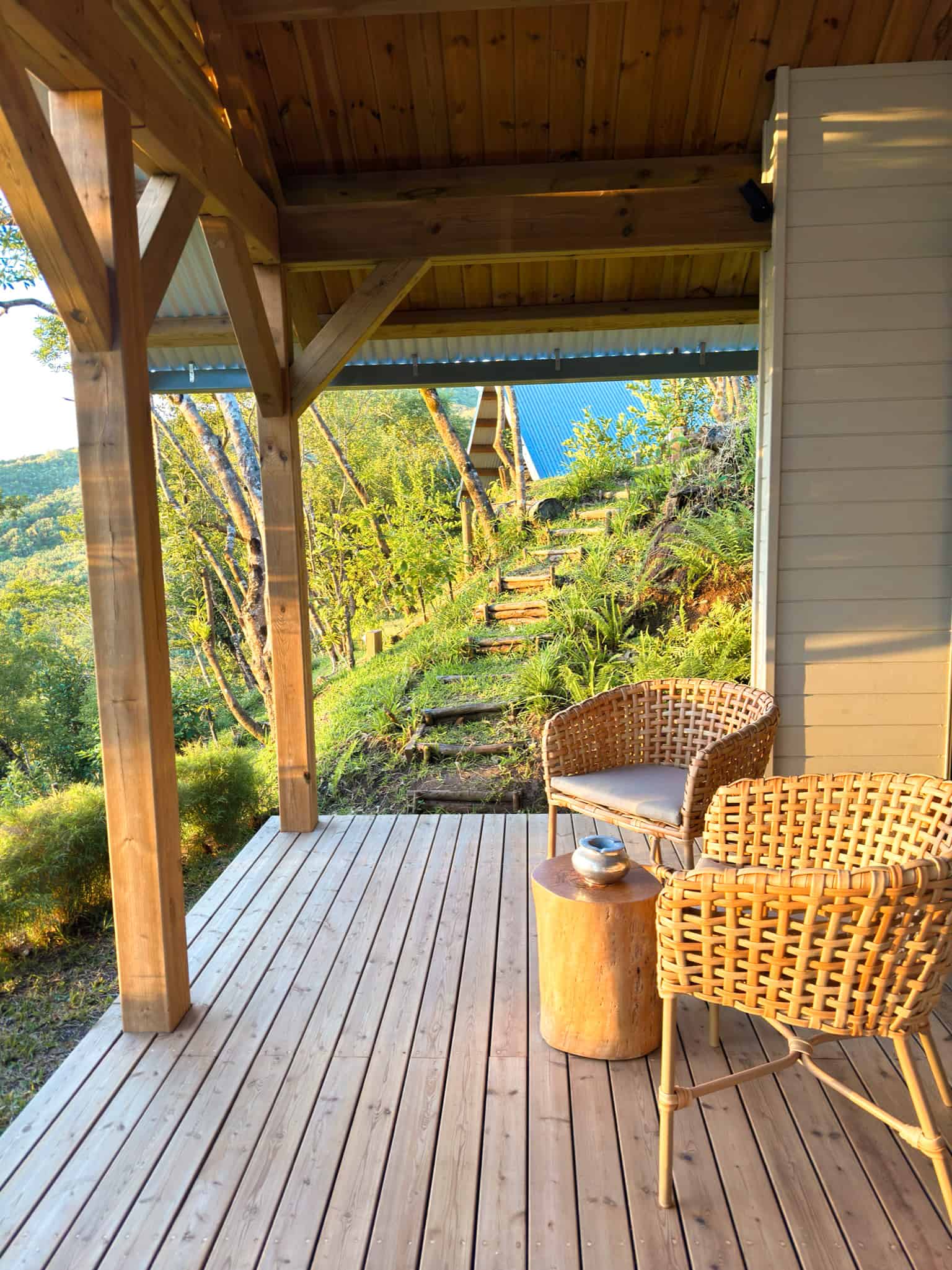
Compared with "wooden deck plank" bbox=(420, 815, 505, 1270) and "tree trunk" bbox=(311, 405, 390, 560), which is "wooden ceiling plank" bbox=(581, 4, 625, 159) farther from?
"tree trunk" bbox=(311, 405, 390, 560)

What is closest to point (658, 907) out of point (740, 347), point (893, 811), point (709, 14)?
point (893, 811)

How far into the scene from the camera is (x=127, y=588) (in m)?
2.35

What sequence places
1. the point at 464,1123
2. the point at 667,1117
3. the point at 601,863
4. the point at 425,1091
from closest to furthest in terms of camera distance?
1. the point at 667,1117
2. the point at 464,1123
3. the point at 425,1091
4. the point at 601,863

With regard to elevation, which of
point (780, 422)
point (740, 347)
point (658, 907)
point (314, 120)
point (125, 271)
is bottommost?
point (658, 907)

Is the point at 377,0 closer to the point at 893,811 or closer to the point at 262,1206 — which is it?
the point at 893,811

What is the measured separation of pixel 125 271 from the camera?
2.29 meters

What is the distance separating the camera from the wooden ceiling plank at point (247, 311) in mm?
3176

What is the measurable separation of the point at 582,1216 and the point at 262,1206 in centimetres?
66

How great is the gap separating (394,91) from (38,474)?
11.1 m

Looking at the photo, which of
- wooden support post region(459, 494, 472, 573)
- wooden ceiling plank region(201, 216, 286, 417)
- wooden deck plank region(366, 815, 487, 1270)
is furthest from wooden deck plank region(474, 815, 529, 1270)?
wooden support post region(459, 494, 472, 573)

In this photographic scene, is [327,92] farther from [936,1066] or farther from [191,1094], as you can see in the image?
[936,1066]

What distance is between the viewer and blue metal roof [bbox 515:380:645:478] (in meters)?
13.4

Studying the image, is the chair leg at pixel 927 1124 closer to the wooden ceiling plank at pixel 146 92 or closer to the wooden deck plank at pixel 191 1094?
the wooden deck plank at pixel 191 1094

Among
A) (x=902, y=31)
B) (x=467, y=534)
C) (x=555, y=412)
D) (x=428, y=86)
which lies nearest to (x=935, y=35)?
(x=902, y=31)
